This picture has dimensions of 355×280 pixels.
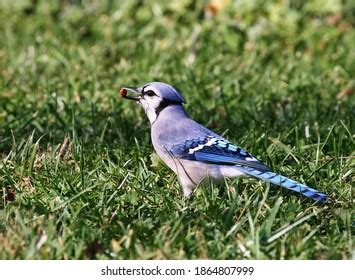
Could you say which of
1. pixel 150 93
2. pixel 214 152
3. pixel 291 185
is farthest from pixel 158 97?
pixel 291 185

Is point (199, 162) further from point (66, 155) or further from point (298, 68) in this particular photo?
point (298, 68)

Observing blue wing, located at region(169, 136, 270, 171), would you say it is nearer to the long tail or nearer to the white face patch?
the long tail

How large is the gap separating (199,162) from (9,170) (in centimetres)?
108

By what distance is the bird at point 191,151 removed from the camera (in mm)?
4523

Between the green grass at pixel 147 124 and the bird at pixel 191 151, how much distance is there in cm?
10

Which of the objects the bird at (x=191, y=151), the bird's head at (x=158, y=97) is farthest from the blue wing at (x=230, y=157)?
the bird's head at (x=158, y=97)

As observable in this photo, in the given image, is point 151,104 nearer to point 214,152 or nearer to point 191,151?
point 191,151

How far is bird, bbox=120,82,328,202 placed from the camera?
4523 mm

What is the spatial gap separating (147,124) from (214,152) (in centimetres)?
124

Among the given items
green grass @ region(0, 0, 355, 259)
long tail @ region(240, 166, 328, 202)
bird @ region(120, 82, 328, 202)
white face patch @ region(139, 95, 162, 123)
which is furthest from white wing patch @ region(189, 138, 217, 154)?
white face patch @ region(139, 95, 162, 123)

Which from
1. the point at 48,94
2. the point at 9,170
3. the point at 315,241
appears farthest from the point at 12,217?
the point at 48,94

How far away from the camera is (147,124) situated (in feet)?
19.4
